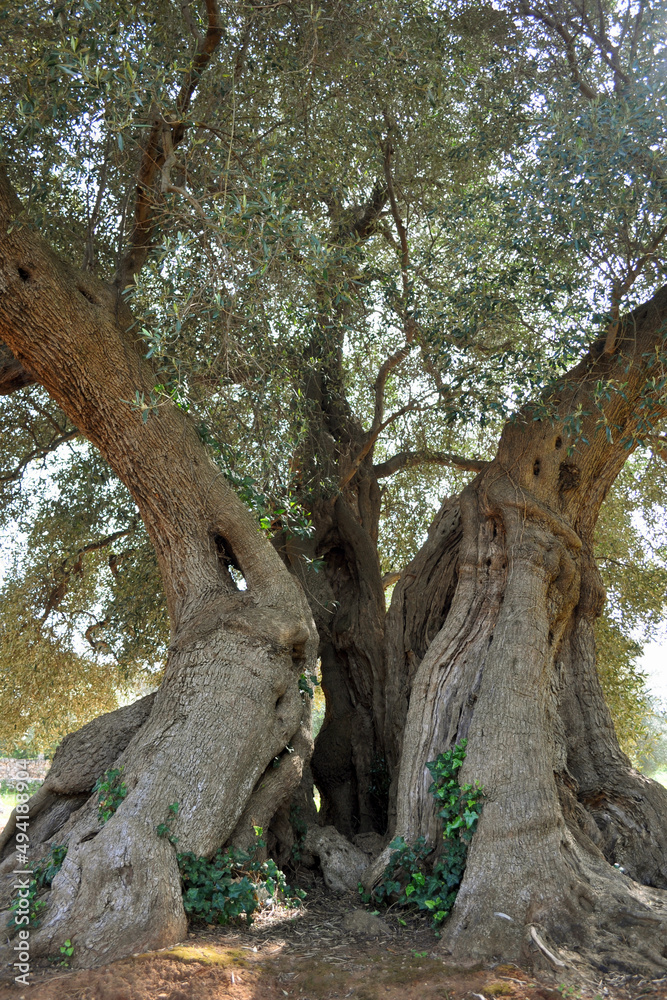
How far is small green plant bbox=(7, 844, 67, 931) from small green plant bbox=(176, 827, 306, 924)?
838 millimetres

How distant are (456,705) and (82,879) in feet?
10.3

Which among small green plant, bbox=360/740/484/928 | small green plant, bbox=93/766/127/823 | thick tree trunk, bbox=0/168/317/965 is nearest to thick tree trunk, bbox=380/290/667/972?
small green plant, bbox=360/740/484/928

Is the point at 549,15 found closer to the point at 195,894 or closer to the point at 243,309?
the point at 243,309

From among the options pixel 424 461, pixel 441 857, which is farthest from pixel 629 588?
pixel 441 857

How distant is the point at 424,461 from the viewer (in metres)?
10.3

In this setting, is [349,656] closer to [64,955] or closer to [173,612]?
[173,612]

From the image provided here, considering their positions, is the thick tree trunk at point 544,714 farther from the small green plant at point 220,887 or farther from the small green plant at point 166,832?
the small green plant at point 166,832

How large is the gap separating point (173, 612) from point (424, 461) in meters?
5.07

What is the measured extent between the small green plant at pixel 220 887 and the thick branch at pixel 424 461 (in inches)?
238

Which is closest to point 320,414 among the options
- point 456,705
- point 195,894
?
point 456,705

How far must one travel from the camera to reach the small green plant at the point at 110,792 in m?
4.92

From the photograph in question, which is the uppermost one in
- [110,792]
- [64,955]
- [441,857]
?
[110,792]

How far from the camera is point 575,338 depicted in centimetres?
600

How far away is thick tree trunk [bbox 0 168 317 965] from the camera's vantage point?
471 centimetres
